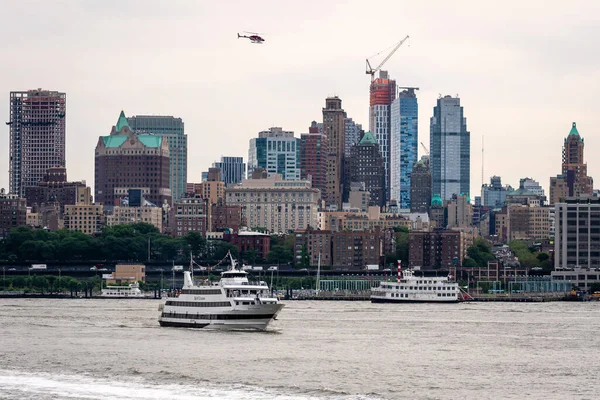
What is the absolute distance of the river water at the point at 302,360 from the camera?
3713 inches

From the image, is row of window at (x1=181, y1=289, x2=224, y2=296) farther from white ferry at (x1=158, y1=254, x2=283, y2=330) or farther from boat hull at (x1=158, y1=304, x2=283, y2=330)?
boat hull at (x1=158, y1=304, x2=283, y2=330)

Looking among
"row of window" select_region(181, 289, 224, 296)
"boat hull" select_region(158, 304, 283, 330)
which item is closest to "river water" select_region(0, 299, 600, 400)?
"boat hull" select_region(158, 304, 283, 330)

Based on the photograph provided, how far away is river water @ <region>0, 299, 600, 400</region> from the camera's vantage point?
94.3 meters

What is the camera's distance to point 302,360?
113250 mm

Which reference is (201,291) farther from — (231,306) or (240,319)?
(240,319)

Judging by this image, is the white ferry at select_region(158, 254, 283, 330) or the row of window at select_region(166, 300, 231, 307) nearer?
the white ferry at select_region(158, 254, 283, 330)

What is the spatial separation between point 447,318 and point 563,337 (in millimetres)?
35530

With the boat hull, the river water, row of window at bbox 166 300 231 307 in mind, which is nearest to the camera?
the river water

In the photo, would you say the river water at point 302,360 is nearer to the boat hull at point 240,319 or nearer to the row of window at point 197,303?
the boat hull at point 240,319

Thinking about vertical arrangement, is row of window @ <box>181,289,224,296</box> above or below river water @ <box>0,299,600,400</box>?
above

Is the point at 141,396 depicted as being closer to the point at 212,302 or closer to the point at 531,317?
the point at 212,302

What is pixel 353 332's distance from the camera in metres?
146

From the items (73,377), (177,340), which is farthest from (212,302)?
(73,377)

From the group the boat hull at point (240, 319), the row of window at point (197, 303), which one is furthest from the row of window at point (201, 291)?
the boat hull at point (240, 319)
